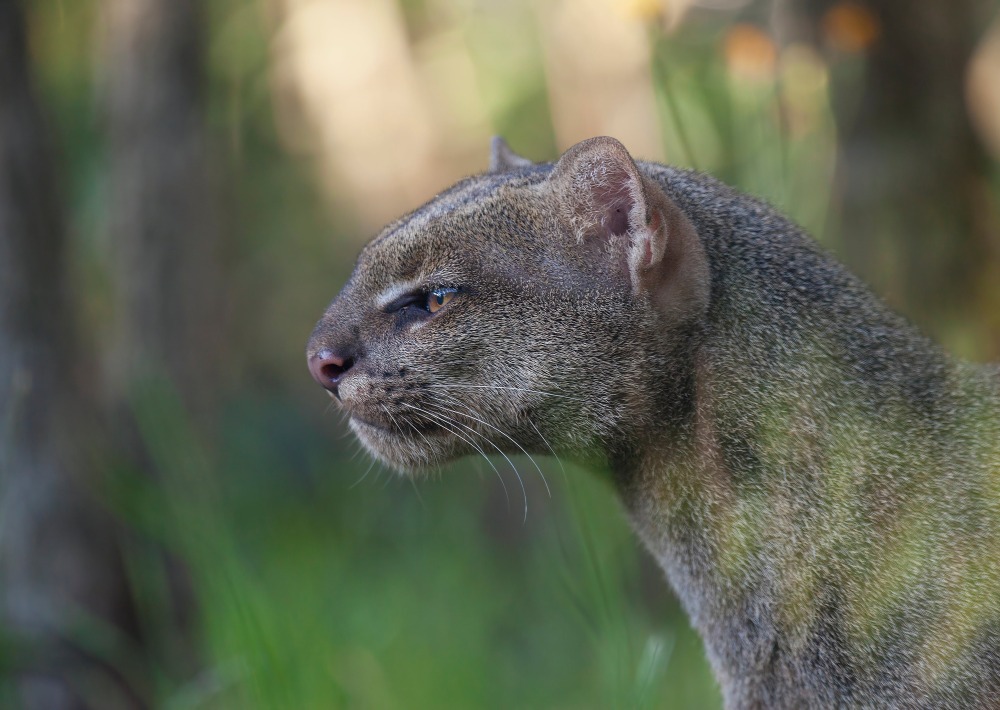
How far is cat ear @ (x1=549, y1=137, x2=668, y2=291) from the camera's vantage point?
96.6 inches

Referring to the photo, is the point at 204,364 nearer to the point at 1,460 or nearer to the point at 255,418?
the point at 1,460

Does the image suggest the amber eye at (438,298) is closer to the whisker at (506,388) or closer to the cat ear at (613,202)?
the whisker at (506,388)

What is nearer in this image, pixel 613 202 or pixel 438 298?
pixel 613 202

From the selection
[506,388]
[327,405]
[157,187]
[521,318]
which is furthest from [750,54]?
[157,187]

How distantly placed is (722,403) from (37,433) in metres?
3.25

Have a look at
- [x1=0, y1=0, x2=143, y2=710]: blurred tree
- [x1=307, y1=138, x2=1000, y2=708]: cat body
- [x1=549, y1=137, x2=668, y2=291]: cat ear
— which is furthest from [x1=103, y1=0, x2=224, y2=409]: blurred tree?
[x1=549, y1=137, x2=668, y2=291]: cat ear

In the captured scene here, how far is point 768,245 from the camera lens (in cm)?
271

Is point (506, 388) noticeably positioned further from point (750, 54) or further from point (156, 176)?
point (156, 176)

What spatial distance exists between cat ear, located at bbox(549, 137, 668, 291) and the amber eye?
35cm

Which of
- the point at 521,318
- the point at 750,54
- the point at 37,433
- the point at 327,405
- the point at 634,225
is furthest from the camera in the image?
the point at 327,405

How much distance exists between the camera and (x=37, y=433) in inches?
181

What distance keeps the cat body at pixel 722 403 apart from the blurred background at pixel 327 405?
0.36 metres

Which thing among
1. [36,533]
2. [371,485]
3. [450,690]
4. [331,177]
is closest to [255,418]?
[371,485]

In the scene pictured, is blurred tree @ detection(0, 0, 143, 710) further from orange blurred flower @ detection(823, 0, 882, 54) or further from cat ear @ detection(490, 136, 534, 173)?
orange blurred flower @ detection(823, 0, 882, 54)
